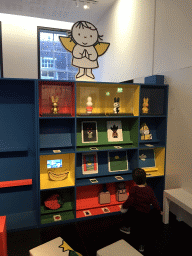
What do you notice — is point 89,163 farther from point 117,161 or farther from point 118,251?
point 118,251

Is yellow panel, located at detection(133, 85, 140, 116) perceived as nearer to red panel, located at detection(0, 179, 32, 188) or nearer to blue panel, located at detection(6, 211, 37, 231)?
red panel, located at detection(0, 179, 32, 188)

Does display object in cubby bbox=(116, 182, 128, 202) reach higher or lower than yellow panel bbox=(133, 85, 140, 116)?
lower

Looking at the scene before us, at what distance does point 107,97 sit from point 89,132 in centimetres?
54

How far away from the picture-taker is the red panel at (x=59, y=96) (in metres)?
2.68

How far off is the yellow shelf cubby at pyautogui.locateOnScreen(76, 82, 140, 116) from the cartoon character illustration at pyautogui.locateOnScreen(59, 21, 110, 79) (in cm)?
21

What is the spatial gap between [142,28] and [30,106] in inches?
89.0

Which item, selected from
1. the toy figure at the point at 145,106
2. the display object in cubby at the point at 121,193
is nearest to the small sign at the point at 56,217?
the display object in cubby at the point at 121,193

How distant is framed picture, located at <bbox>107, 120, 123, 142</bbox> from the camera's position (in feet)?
10.3

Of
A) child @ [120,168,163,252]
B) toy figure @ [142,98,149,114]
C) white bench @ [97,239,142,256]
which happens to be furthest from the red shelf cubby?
toy figure @ [142,98,149,114]

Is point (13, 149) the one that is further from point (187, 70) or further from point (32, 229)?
point (187, 70)

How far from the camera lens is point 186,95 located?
2.66 meters

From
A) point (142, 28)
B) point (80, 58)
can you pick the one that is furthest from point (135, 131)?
point (142, 28)

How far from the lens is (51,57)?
5.46 metres

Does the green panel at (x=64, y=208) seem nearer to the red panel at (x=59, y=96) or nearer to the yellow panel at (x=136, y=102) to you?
the red panel at (x=59, y=96)
